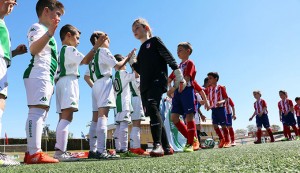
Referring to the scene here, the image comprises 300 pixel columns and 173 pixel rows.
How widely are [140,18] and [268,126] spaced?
10188 millimetres

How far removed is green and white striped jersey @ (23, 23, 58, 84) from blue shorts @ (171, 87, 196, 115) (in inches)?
110

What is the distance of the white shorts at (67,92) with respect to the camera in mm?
4387

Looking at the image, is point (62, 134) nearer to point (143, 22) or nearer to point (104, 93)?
point (104, 93)

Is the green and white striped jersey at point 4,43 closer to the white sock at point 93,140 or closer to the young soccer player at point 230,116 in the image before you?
the white sock at point 93,140

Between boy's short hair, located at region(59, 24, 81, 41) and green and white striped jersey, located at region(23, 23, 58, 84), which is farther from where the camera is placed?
boy's short hair, located at region(59, 24, 81, 41)

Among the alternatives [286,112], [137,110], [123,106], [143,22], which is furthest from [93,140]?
[286,112]

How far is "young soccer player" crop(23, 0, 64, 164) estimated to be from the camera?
10.9ft

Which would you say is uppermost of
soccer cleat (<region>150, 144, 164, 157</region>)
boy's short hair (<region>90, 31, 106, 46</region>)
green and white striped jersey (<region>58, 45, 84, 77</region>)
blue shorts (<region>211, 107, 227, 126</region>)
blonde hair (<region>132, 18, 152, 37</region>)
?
boy's short hair (<region>90, 31, 106, 46</region>)

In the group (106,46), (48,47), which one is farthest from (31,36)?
(106,46)

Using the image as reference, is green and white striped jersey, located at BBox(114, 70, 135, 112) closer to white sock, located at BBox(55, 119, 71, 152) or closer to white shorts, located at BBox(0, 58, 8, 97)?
white sock, located at BBox(55, 119, 71, 152)

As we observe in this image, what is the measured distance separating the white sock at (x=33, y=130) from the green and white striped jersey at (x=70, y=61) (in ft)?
4.36

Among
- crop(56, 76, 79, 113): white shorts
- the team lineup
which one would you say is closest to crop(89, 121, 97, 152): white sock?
the team lineup

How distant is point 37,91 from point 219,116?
6.20 m

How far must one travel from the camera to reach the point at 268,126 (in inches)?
500
